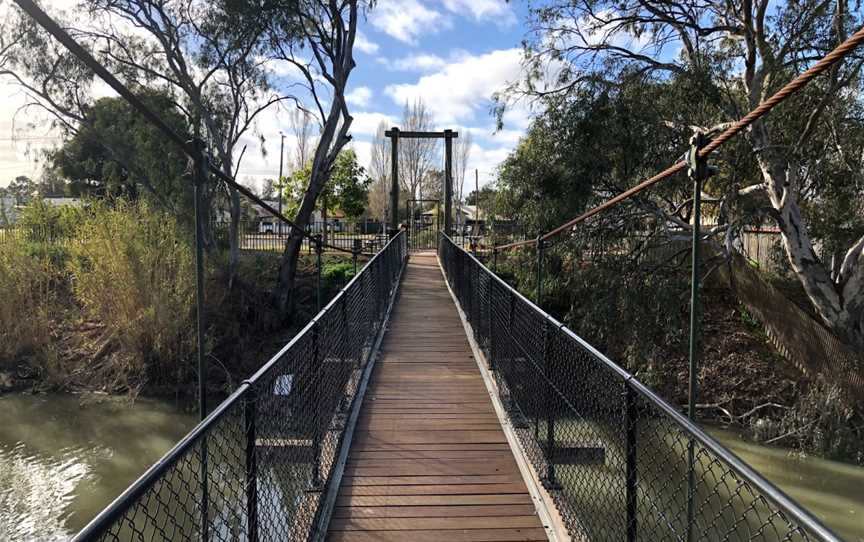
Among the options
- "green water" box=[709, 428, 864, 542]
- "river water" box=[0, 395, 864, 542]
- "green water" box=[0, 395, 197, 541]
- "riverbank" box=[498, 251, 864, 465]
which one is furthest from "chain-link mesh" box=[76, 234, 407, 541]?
"riverbank" box=[498, 251, 864, 465]

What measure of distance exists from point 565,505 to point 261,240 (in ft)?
60.0

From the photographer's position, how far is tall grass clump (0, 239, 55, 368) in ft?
36.1

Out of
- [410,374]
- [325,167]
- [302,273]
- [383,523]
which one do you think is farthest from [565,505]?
[302,273]

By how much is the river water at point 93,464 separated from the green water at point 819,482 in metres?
0.01

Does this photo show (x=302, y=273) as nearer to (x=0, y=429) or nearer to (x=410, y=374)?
(x=0, y=429)

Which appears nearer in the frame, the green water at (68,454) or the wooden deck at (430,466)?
the wooden deck at (430,466)

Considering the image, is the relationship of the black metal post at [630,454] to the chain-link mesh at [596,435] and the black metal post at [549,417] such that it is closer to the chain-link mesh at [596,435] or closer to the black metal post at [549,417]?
the chain-link mesh at [596,435]

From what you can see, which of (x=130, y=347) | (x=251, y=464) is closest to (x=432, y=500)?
(x=251, y=464)

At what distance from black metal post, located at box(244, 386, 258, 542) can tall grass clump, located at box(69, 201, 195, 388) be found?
9.51 m

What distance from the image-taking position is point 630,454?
6.31ft

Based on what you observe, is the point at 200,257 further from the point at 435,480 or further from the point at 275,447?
the point at 435,480

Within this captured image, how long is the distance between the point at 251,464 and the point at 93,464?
729cm

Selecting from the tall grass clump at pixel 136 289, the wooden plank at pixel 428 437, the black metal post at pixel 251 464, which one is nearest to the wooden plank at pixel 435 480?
the wooden plank at pixel 428 437

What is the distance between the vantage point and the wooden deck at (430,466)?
8.48ft
